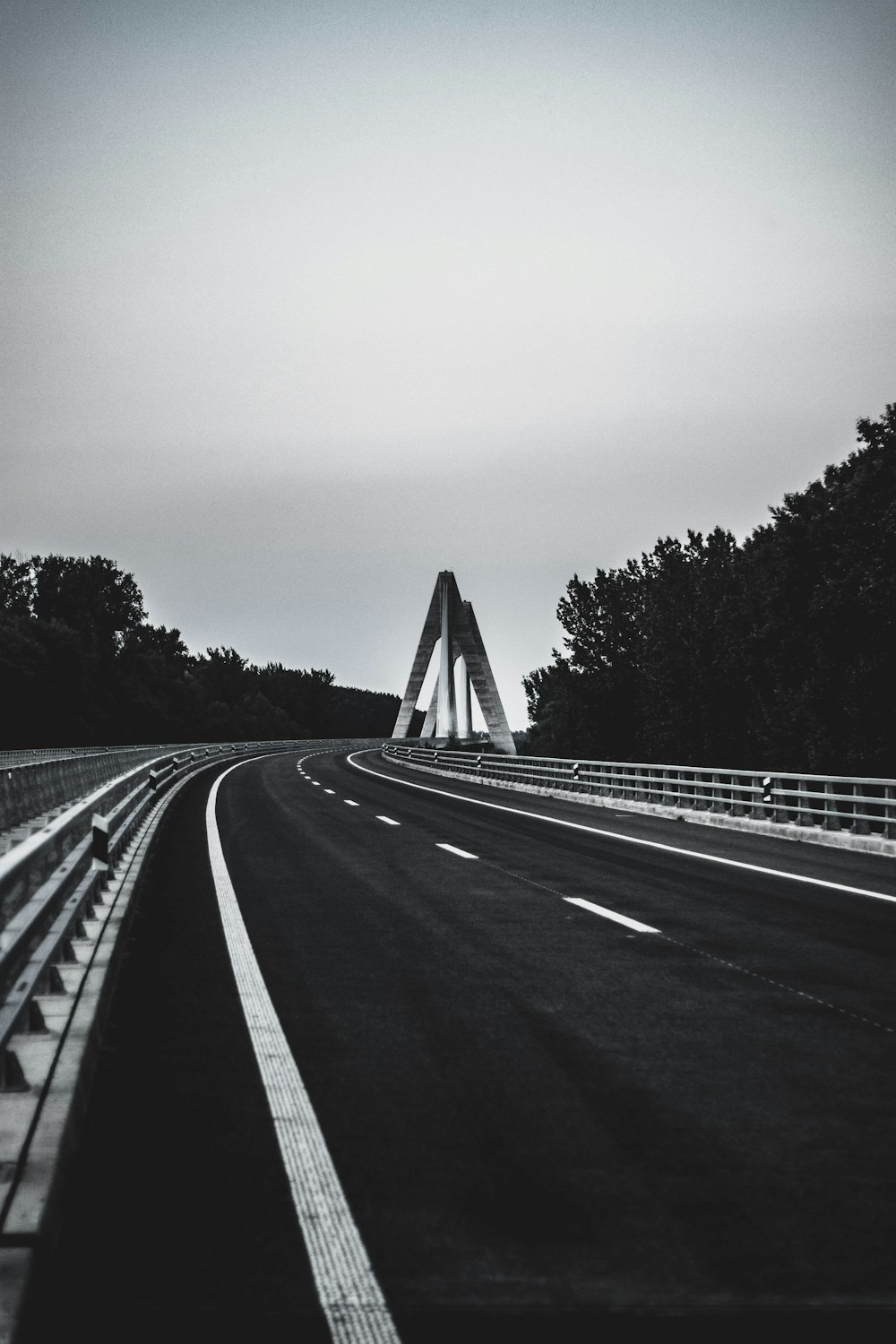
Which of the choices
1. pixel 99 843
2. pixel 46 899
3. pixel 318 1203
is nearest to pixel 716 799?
pixel 99 843

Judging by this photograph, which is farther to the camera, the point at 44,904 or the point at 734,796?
the point at 734,796

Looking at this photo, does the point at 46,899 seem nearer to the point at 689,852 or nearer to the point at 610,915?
the point at 610,915

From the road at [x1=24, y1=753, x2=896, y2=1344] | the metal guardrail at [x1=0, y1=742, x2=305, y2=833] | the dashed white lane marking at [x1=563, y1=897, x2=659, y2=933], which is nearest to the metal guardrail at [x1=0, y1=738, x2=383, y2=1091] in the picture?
the road at [x1=24, y1=753, x2=896, y2=1344]

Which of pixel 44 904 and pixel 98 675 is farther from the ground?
pixel 98 675

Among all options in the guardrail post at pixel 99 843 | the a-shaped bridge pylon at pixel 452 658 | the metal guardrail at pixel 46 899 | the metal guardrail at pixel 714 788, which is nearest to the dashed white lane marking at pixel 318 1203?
the metal guardrail at pixel 46 899

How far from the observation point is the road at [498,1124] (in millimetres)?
3691

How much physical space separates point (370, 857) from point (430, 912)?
5.27 meters

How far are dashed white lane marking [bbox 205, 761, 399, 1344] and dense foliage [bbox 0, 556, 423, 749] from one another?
82.9m

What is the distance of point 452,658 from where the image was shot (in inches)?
3329

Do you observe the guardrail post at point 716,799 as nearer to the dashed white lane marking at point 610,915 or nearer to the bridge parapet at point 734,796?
the bridge parapet at point 734,796

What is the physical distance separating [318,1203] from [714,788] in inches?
843

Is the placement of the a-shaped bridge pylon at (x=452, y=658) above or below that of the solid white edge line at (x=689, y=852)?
above

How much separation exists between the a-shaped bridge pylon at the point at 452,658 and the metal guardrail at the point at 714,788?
1471 cm

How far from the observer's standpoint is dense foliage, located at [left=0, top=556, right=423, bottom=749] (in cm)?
8975
